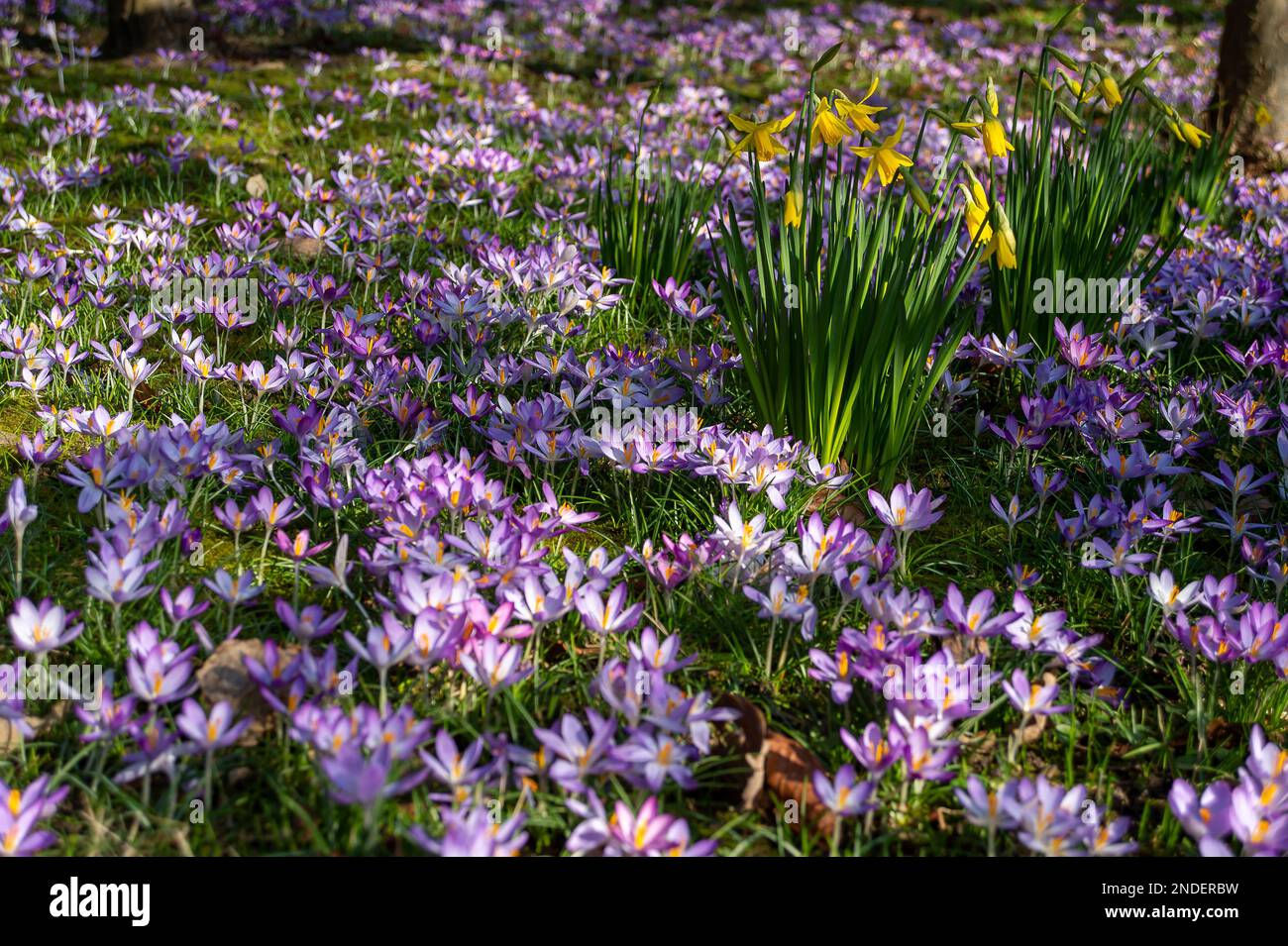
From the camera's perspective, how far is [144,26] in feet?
23.1

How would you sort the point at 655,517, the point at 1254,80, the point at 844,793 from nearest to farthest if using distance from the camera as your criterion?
the point at 844,793, the point at 655,517, the point at 1254,80

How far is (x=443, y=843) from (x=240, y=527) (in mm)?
939

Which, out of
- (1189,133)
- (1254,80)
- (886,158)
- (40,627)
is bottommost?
(40,627)

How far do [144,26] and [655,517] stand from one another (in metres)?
6.43

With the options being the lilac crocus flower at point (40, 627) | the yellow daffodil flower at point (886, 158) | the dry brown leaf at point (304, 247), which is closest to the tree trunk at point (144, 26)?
the dry brown leaf at point (304, 247)

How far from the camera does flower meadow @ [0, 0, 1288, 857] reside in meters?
1.64

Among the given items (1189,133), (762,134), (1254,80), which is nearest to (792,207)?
(762,134)

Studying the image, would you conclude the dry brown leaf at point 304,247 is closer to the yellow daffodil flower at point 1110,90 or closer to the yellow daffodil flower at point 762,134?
the yellow daffodil flower at point 762,134

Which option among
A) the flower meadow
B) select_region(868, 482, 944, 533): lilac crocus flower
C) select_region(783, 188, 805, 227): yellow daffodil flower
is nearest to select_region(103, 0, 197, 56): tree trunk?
the flower meadow

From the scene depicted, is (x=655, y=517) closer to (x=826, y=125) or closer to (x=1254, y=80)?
(x=826, y=125)

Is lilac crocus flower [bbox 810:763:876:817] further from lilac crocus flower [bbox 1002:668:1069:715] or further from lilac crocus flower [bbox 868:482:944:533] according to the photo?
lilac crocus flower [bbox 868:482:944:533]

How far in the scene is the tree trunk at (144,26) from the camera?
276 inches

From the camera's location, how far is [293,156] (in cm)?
526

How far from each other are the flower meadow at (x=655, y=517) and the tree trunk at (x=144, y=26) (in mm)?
2977
